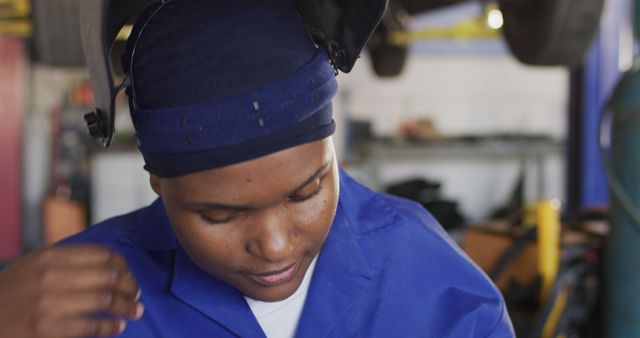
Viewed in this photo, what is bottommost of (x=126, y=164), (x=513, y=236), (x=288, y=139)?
(x=126, y=164)

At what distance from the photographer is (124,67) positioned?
81 centimetres

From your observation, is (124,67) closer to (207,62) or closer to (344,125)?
(207,62)

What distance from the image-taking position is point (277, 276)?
31.2 inches

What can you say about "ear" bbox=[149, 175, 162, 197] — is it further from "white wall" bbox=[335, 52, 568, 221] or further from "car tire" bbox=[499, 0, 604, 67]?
"white wall" bbox=[335, 52, 568, 221]

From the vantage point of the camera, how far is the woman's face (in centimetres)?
71

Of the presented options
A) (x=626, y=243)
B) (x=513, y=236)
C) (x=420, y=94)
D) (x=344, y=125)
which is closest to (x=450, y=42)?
(x=420, y=94)

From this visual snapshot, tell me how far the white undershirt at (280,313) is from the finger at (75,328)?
241 mm

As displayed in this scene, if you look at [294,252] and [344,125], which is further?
[344,125]

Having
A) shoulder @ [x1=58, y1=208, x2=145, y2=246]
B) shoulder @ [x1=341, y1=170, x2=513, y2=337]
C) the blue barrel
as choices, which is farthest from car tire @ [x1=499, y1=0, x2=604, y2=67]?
shoulder @ [x1=58, y1=208, x2=145, y2=246]

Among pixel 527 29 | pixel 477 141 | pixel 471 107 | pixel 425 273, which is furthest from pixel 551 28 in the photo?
pixel 471 107

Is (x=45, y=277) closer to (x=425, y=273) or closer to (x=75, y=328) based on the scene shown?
(x=75, y=328)

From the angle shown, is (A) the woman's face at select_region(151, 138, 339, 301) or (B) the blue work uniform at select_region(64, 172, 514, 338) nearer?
(A) the woman's face at select_region(151, 138, 339, 301)

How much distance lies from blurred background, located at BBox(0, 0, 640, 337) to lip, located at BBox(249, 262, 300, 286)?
14.6 inches

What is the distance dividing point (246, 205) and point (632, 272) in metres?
0.88
